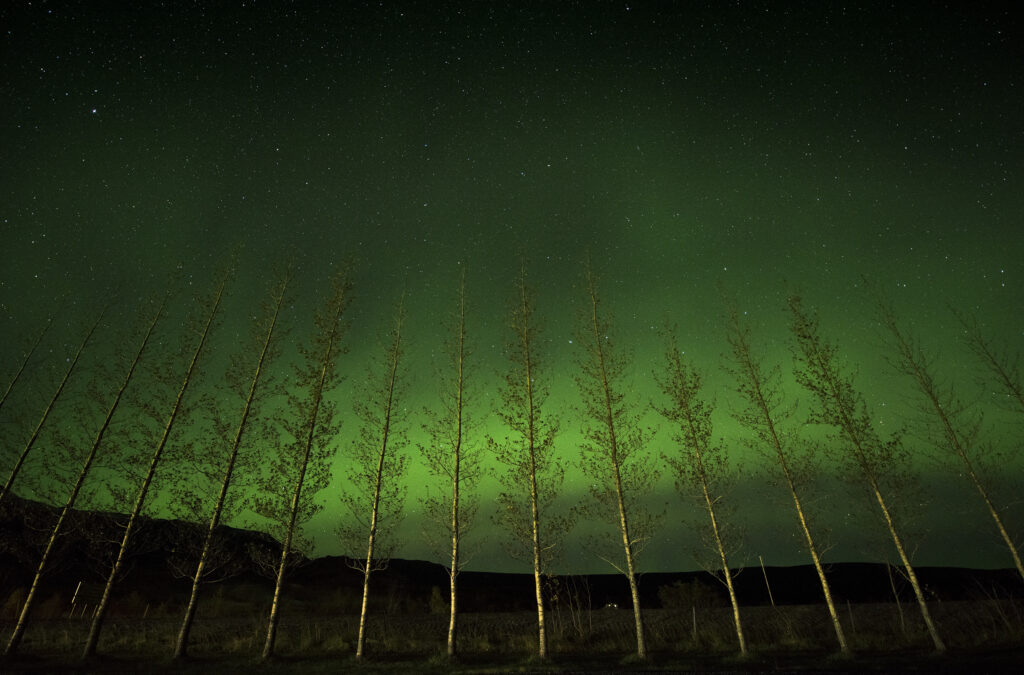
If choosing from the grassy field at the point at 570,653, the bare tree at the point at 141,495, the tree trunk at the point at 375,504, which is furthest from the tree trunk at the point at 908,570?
the bare tree at the point at 141,495

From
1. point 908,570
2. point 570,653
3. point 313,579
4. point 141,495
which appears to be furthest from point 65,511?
point 313,579

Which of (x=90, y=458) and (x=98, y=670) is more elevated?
(x=90, y=458)

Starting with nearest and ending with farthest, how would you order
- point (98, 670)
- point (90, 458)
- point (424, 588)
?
point (98, 670) < point (90, 458) < point (424, 588)

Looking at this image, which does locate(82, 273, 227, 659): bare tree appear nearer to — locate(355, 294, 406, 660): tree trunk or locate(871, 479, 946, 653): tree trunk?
locate(355, 294, 406, 660): tree trunk

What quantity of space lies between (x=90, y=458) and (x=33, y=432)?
3.49 meters

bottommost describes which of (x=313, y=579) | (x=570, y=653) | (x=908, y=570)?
(x=570, y=653)

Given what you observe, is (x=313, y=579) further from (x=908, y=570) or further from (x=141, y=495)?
(x=908, y=570)

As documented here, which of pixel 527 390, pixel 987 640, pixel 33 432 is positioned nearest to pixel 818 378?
pixel 987 640

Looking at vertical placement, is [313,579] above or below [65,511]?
above

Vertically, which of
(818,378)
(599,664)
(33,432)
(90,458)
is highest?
(818,378)

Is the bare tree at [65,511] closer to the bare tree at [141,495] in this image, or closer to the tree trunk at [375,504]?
the bare tree at [141,495]

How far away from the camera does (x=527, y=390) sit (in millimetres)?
21094

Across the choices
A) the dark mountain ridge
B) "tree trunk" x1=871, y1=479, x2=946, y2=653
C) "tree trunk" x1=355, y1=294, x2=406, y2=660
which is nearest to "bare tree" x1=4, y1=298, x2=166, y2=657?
the dark mountain ridge

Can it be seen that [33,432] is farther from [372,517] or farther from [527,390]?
[527,390]
